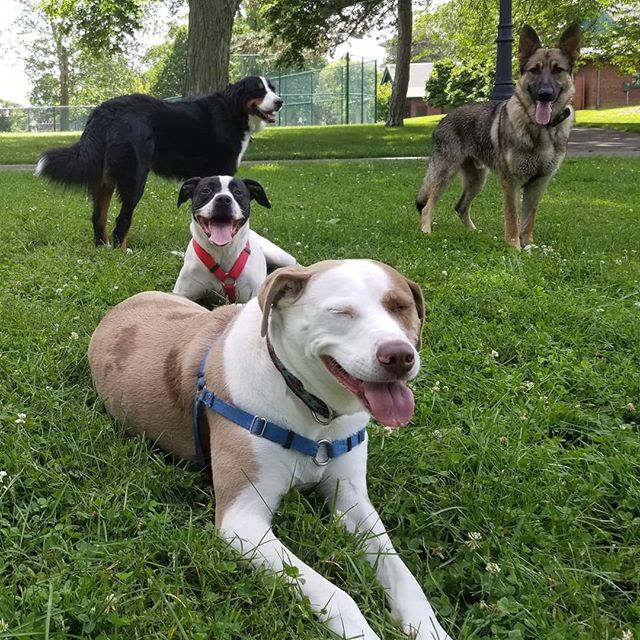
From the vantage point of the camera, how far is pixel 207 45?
1470cm

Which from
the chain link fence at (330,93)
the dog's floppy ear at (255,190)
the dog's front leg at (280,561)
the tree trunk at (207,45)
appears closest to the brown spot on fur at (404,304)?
the dog's front leg at (280,561)

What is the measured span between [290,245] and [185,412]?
12.9 ft

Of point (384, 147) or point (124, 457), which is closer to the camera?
point (124, 457)

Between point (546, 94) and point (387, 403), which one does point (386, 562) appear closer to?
point (387, 403)

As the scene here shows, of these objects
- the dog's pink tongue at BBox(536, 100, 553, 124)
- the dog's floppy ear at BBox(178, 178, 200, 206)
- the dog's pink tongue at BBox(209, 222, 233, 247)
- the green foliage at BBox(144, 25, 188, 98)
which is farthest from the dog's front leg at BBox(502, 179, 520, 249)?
the green foliage at BBox(144, 25, 188, 98)

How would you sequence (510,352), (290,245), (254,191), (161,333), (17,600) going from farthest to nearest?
(290,245) < (254,191) < (510,352) < (161,333) < (17,600)

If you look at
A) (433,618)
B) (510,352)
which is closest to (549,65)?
(510,352)

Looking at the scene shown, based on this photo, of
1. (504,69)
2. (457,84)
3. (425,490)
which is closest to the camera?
(425,490)

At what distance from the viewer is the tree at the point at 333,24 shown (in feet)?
78.3

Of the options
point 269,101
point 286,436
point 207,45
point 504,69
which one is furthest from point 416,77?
point 286,436

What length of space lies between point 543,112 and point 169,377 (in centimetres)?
510

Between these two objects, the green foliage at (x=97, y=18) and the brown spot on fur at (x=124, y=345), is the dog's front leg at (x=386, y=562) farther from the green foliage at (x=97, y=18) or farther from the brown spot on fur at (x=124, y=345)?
the green foliage at (x=97, y=18)

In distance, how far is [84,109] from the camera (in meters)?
41.2

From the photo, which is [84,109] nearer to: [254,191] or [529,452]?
[254,191]
